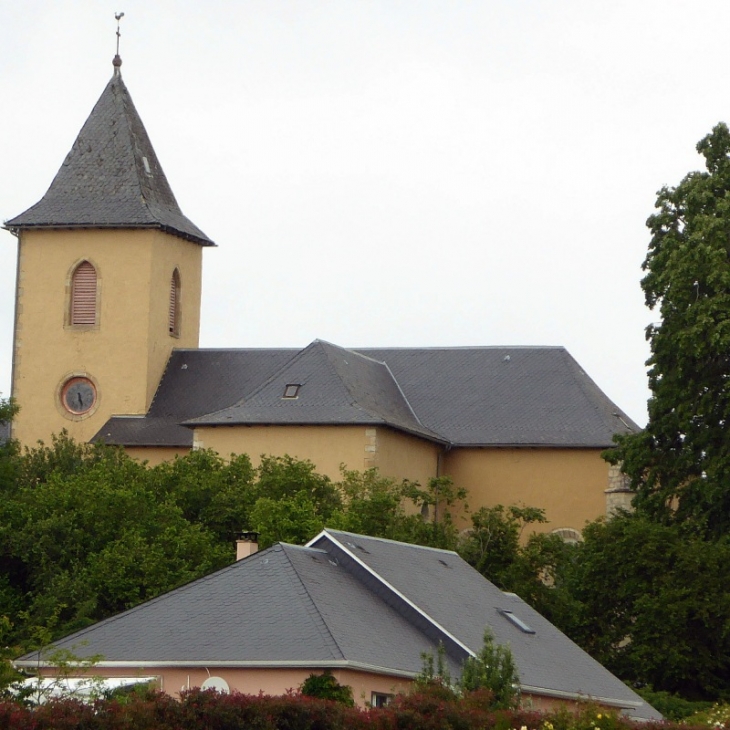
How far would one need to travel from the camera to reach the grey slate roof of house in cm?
4466

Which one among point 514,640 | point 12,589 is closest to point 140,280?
point 12,589

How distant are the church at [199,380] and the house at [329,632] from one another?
1449cm

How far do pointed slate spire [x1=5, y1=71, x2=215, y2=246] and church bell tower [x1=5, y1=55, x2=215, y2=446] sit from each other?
0.04m

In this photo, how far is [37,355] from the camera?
5000cm

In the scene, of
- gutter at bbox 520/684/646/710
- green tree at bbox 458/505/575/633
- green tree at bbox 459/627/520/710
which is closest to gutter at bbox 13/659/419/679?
green tree at bbox 459/627/520/710

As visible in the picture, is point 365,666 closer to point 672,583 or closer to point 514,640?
point 514,640

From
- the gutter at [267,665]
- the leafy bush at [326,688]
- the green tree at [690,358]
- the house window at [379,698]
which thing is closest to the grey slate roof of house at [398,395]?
the green tree at [690,358]

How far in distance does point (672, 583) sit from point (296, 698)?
18729 millimetres

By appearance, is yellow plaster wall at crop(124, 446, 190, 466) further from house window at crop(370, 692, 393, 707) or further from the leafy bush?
the leafy bush

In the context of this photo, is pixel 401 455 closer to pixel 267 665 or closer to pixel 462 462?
pixel 462 462

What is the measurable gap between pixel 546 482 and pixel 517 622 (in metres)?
16.3

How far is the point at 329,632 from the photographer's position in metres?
24.5

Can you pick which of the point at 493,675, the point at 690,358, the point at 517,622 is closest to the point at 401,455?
the point at 690,358

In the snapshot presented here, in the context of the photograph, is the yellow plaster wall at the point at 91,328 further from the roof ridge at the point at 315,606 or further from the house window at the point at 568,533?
the roof ridge at the point at 315,606
